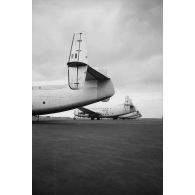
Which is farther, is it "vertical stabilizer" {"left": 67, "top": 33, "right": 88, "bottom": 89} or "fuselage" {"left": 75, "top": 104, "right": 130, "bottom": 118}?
"fuselage" {"left": 75, "top": 104, "right": 130, "bottom": 118}

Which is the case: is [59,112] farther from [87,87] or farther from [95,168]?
[95,168]

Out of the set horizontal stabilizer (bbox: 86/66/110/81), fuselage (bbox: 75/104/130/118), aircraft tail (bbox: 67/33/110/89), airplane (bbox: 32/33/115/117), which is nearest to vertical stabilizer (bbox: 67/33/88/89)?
aircraft tail (bbox: 67/33/110/89)

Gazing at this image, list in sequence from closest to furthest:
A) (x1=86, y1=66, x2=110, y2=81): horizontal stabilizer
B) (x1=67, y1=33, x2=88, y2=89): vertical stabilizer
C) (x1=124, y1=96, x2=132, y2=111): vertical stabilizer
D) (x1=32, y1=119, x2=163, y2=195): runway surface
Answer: (x1=32, y1=119, x2=163, y2=195): runway surface, (x1=67, y1=33, x2=88, y2=89): vertical stabilizer, (x1=86, y1=66, x2=110, y2=81): horizontal stabilizer, (x1=124, y1=96, x2=132, y2=111): vertical stabilizer

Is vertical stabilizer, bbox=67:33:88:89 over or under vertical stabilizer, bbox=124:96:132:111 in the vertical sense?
over

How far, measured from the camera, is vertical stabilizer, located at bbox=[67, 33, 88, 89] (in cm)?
832

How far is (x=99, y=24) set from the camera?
17.8ft

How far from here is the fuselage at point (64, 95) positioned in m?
14.3

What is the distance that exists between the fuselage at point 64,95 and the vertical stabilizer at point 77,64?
4729 millimetres

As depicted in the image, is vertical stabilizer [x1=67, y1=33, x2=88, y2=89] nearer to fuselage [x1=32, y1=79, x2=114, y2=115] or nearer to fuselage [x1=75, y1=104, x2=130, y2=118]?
fuselage [x1=32, y1=79, x2=114, y2=115]

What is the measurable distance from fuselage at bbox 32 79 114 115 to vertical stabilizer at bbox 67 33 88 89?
473 centimetres

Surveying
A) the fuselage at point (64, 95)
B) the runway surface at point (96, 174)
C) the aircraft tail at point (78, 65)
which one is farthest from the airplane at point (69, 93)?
the runway surface at point (96, 174)

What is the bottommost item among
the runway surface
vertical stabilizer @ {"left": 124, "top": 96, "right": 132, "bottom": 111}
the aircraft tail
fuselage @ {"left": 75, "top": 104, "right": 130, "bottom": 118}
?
fuselage @ {"left": 75, "top": 104, "right": 130, "bottom": 118}

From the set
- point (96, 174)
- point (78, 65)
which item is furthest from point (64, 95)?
point (96, 174)

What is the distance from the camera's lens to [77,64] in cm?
889
